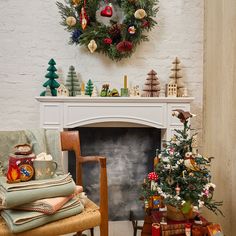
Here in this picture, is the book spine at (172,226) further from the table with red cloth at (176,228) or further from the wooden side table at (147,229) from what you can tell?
the wooden side table at (147,229)

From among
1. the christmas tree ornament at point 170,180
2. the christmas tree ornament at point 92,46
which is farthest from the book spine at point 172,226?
the christmas tree ornament at point 92,46

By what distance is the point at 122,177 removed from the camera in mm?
2535

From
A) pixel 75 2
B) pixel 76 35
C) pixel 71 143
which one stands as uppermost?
pixel 75 2

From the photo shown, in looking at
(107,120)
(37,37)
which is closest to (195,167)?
(107,120)

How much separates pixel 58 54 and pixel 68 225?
62.4 inches

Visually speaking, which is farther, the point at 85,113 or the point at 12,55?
the point at 12,55

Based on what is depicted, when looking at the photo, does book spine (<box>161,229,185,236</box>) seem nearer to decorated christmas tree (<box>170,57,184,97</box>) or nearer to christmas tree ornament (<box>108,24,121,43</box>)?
decorated christmas tree (<box>170,57,184,97</box>)

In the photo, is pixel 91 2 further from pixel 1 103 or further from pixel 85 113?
pixel 1 103

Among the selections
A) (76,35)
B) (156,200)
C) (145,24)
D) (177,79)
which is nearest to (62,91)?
(76,35)

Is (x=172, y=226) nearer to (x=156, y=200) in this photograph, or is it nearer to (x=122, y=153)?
(x=156, y=200)

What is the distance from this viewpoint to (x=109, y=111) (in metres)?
2.26

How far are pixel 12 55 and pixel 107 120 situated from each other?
3.34 feet

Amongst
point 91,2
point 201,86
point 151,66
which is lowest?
point 201,86

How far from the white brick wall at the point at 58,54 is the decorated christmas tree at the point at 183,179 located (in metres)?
0.89
